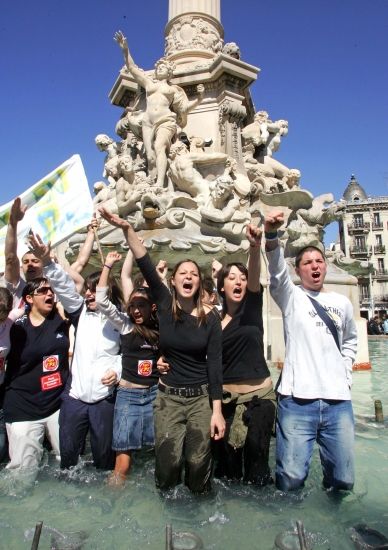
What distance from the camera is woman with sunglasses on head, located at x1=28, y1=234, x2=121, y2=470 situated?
10.7 feet

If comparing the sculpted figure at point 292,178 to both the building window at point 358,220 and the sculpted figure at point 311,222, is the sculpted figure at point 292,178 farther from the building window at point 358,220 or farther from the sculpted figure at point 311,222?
the building window at point 358,220

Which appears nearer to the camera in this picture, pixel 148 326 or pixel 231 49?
pixel 148 326

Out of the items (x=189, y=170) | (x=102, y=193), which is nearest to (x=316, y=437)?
(x=189, y=170)

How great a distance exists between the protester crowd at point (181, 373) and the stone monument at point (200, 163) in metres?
5.14

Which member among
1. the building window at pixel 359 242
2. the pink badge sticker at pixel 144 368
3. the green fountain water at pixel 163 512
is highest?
the building window at pixel 359 242

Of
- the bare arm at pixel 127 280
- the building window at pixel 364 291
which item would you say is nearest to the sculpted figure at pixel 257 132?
the bare arm at pixel 127 280

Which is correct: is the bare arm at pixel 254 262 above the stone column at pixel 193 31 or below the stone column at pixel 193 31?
below

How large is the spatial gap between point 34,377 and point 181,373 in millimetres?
1188

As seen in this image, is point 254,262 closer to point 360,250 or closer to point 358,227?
point 360,250

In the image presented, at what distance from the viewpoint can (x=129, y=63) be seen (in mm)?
11500

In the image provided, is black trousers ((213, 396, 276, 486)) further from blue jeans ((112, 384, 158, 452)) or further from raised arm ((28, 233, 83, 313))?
raised arm ((28, 233, 83, 313))

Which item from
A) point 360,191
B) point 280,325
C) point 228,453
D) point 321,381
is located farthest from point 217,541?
point 360,191

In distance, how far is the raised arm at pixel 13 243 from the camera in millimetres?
3512

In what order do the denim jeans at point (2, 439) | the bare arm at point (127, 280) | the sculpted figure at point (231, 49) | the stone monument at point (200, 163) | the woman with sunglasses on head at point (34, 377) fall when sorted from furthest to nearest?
the sculpted figure at point (231, 49) < the stone monument at point (200, 163) < the bare arm at point (127, 280) < the denim jeans at point (2, 439) < the woman with sunglasses on head at point (34, 377)
